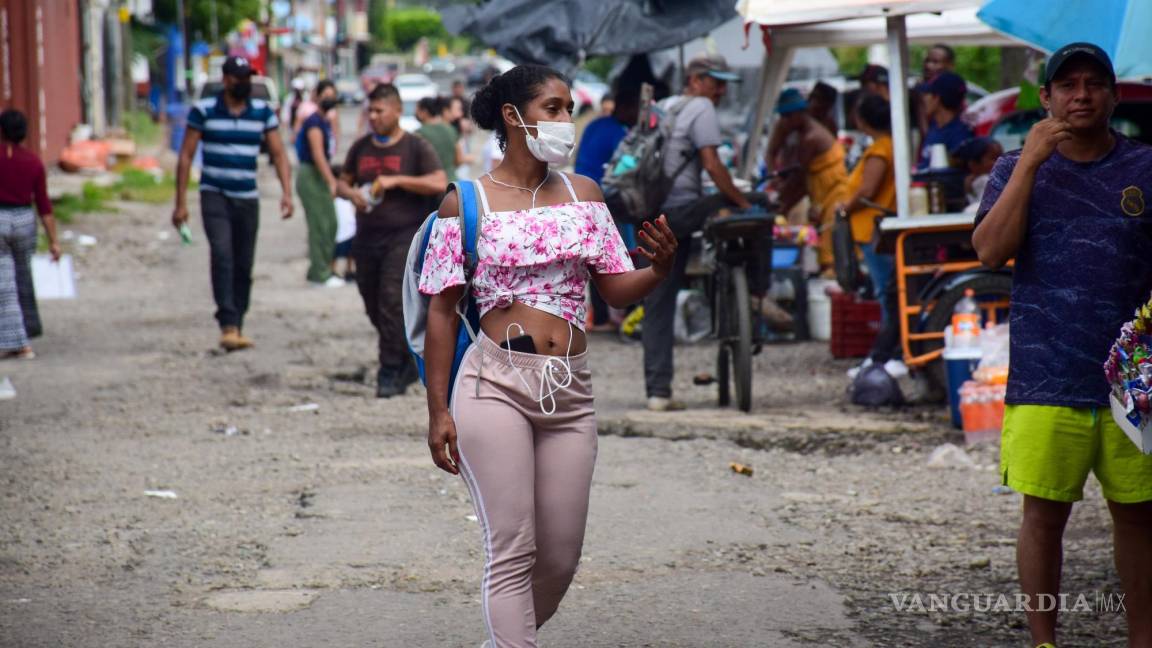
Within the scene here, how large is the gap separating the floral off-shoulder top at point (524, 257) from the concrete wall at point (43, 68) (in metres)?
23.1

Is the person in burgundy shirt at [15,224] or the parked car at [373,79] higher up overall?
the parked car at [373,79]

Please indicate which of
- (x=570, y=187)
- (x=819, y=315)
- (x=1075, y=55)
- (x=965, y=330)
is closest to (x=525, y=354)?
(x=570, y=187)

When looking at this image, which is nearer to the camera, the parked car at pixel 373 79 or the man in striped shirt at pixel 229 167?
the parked car at pixel 373 79

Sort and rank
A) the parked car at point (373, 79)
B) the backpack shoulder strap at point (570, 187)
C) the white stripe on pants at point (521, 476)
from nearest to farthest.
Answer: the white stripe on pants at point (521, 476)
the backpack shoulder strap at point (570, 187)
the parked car at point (373, 79)

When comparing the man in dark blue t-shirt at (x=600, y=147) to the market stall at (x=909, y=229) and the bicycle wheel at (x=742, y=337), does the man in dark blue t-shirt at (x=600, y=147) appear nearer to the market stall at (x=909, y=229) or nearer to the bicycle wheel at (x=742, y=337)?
the bicycle wheel at (x=742, y=337)

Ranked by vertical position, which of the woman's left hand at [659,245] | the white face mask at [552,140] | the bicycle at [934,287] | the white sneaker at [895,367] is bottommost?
the white sneaker at [895,367]

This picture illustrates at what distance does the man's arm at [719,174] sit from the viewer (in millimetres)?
9625

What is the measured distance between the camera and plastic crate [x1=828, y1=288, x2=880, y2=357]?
1170 cm

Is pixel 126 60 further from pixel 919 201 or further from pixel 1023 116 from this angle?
pixel 919 201

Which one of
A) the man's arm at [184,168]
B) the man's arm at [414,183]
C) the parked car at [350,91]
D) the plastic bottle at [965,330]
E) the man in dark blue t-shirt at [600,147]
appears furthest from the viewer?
the parked car at [350,91]

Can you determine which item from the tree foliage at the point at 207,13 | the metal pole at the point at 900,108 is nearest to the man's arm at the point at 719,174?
the metal pole at the point at 900,108

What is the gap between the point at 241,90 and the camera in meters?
11.7

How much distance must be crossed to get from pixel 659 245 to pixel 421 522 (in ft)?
9.72

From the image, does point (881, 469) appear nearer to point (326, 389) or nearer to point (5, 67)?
point (326, 389)
